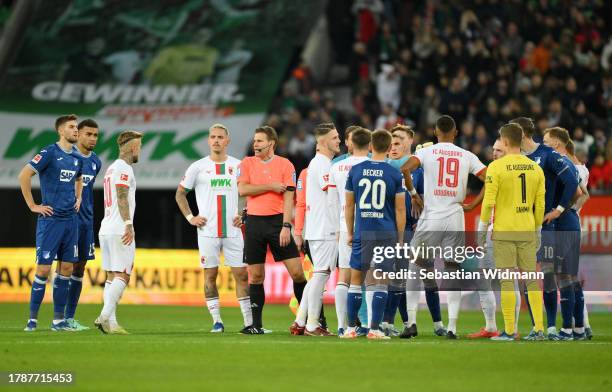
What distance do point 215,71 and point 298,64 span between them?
124 inches

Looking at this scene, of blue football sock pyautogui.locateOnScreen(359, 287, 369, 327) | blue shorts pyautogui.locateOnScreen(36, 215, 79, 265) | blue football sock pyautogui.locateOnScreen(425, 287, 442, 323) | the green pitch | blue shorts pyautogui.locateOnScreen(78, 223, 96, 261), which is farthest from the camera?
blue shorts pyautogui.locateOnScreen(78, 223, 96, 261)

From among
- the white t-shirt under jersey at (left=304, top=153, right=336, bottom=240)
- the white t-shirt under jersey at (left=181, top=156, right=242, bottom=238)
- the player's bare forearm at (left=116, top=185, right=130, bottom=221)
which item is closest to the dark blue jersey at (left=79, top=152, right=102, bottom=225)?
the player's bare forearm at (left=116, top=185, right=130, bottom=221)

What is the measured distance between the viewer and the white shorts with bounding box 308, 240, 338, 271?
14.7 metres

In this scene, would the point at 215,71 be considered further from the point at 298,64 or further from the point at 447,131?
the point at 447,131

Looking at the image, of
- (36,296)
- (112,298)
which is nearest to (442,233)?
(112,298)

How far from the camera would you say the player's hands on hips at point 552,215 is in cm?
1416

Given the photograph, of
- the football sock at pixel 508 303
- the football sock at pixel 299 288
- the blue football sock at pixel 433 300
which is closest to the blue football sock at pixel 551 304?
the football sock at pixel 508 303

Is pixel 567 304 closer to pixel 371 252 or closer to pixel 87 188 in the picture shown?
pixel 371 252

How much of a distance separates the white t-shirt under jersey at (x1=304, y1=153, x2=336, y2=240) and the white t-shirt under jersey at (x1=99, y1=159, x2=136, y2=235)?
2.13 meters

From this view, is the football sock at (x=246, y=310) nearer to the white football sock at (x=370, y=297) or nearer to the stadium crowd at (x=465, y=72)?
the white football sock at (x=370, y=297)

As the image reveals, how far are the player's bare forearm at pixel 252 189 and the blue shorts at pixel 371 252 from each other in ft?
5.34

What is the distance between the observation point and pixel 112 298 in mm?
14812

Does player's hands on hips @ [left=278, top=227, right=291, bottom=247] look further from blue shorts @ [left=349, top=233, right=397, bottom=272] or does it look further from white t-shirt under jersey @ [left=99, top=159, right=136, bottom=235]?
white t-shirt under jersey @ [left=99, top=159, right=136, bottom=235]

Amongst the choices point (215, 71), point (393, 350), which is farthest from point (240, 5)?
point (393, 350)
